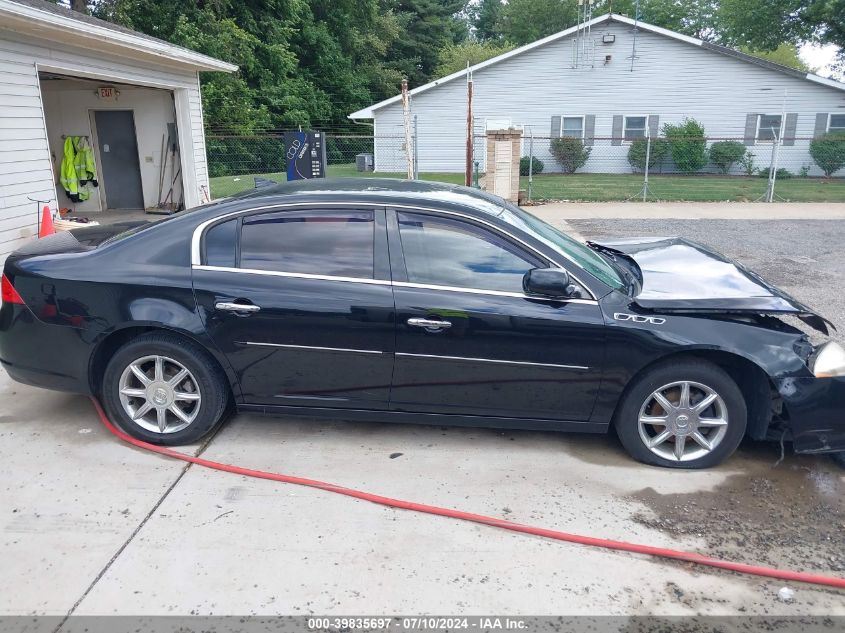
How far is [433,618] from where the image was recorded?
8.87 feet

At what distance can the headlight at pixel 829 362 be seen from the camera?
367 centimetres

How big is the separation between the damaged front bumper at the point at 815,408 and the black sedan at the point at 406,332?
0.04 feet

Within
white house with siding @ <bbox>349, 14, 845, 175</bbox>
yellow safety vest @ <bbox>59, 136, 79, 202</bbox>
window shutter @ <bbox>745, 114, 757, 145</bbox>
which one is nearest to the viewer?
yellow safety vest @ <bbox>59, 136, 79, 202</bbox>

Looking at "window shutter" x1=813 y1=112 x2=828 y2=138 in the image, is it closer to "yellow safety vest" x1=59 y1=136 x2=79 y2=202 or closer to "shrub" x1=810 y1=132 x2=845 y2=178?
"shrub" x1=810 y1=132 x2=845 y2=178

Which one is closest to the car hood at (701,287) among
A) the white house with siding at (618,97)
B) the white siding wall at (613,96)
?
the white house with siding at (618,97)

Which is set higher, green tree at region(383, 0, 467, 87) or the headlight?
green tree at region(383, 0, 467, 87)

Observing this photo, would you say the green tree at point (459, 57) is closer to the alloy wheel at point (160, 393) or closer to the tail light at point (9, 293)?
the tail light at point (9, 293)

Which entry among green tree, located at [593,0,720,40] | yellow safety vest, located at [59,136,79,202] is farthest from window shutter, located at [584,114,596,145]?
green tree, located at [593,0,720,40]

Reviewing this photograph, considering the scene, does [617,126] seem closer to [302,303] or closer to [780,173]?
[780,173]

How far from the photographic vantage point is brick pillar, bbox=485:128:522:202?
52.9ft

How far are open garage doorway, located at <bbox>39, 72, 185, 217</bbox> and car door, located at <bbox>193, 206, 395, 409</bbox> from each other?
443 inches

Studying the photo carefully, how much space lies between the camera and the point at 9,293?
412 centimetres

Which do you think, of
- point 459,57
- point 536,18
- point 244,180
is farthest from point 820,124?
point 536,18

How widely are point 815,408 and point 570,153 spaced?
23.4 metres
